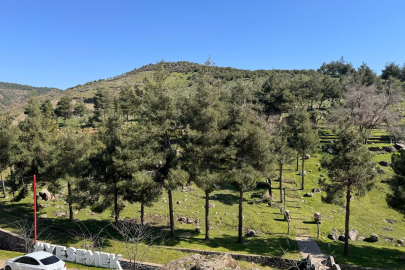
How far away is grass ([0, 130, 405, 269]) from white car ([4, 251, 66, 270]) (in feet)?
23.8

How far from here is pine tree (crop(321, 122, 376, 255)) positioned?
75.6 feet

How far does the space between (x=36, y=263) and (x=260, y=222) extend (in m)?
24.0

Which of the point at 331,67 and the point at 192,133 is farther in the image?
the point at 331,67

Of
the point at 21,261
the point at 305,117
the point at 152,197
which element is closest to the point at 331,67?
the point at 305,117

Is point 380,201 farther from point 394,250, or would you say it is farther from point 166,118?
point 166,118

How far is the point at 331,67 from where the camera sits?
562 feet

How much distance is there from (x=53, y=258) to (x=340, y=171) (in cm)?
2325

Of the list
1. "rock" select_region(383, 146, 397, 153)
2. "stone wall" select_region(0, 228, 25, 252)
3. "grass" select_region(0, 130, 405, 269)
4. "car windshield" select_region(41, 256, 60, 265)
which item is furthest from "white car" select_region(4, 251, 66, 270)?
"rock" select_region(383, 146, 397, 153)

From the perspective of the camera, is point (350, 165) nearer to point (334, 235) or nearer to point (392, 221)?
point (334, 235)

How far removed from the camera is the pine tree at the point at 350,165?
2305 centimetres

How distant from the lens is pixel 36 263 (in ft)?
47.9

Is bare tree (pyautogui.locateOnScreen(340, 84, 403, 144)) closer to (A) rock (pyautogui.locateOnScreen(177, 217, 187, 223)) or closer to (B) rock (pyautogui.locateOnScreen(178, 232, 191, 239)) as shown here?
(A) rock (pyautogui.locateOnScreen(177, 217, 187, 223))

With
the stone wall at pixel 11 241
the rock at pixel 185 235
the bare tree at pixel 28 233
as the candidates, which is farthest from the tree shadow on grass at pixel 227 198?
the stone wall at pixel 11 241

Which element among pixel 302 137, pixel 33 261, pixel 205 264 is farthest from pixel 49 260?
pixel 302 137
